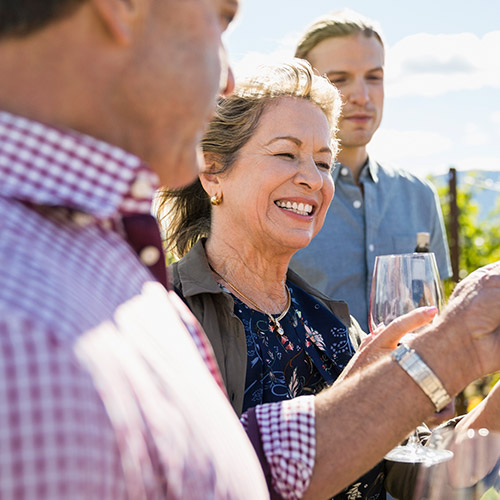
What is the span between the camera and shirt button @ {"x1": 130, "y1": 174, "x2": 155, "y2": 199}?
42.5 inches

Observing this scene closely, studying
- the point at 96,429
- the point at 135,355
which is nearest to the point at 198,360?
the point at 135,355

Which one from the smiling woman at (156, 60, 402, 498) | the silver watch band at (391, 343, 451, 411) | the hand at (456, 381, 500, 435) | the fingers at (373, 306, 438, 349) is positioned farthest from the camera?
the smiling woman at (156, 60, 402, 498)

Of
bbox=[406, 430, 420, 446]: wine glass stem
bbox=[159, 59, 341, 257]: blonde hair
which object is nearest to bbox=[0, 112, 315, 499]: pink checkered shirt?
bbox=[406, 430, 420, 446]: wine glass stem

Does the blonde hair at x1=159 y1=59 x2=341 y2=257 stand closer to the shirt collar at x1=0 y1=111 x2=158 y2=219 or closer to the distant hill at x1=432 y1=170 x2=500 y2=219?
the shirt collar at x1=0 y1=111 x2=158 y2=219

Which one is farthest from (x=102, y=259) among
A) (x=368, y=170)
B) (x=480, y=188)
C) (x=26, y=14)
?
(x=480, y=188)

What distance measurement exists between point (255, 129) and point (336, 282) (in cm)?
141

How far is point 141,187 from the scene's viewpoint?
1.09m

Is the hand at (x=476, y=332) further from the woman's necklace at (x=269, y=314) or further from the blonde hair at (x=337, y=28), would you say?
the blonde hair at (x=337, y=28)

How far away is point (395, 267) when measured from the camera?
2.08m

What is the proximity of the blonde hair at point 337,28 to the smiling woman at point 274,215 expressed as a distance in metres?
1.38

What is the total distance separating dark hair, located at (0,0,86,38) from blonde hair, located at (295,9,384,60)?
3.66 meters

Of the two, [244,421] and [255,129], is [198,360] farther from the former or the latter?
[255,129]

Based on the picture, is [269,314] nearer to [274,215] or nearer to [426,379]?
[274,215]

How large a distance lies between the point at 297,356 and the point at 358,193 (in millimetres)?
1846
